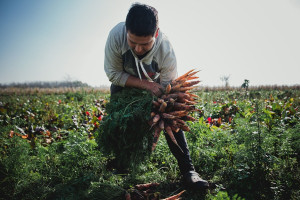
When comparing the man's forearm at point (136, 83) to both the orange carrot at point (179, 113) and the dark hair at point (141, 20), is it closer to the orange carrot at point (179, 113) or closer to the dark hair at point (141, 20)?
the orange carrot at point (179, 113)

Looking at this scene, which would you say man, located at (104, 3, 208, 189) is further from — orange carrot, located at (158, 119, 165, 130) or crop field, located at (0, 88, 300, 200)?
orange carrot, located at (158, 119, 165, 130)

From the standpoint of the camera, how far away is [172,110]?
A: 213cm

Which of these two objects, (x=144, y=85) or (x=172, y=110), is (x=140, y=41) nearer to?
(x=144, y=85)

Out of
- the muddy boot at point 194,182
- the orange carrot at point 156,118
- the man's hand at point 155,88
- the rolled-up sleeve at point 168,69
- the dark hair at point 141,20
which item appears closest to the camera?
the dark hair at point 141,20

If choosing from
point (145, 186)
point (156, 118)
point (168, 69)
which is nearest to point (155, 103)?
point (156, 118)

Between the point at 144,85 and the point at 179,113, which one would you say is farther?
the point at 144,85

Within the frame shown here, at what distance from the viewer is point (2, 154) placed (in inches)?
105

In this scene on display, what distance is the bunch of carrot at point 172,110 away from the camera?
6.48 ft

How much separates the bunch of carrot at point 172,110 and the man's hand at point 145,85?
88mm

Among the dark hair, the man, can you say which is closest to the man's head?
the dark hair

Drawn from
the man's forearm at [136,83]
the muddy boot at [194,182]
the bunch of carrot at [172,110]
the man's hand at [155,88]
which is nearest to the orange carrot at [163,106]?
the bunch of carrot at [172,110]

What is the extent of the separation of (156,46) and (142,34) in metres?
0.44

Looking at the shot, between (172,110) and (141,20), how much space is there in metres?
1.04

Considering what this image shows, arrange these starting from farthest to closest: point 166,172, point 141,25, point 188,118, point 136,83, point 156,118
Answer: point 166,172 < point 136,83 < point 188,118 < point 156,118 < point 141,25
